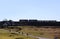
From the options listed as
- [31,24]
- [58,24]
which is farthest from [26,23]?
[58,24]

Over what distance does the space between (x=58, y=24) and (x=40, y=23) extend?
1352 cm

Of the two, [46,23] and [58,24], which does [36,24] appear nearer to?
[46,23]

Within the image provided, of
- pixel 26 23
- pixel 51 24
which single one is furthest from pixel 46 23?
pixel 26 23

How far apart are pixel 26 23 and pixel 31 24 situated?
4416mm

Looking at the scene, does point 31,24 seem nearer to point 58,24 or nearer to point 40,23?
point 40,23

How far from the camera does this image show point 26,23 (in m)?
148

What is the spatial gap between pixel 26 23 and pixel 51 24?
1960 cm

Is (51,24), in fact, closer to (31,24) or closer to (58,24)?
(58,24)

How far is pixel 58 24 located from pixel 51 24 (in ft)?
17.2

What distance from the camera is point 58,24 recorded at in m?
142

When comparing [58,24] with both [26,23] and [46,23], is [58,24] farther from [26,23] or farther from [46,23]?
[26,23]

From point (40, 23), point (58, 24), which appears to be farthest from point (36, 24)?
point (58, 24)

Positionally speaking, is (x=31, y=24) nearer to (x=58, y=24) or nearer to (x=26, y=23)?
(x=26, y=23)

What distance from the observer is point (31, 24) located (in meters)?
146
